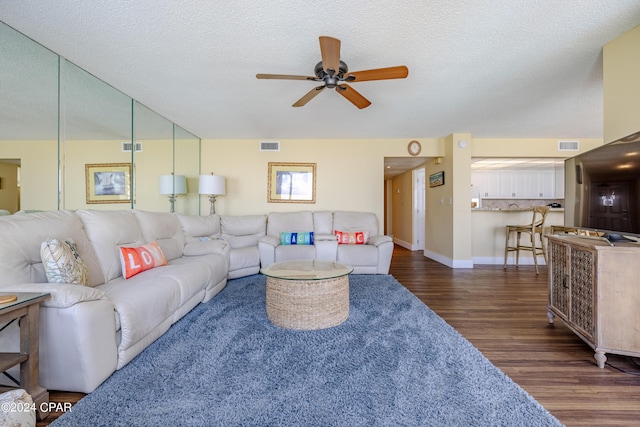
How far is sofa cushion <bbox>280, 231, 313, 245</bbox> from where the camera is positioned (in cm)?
417

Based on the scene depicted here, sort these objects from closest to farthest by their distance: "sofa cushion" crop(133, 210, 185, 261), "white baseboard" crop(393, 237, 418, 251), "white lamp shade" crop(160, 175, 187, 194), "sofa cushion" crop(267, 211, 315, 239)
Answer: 1. "sofa cushion" crop(133, 210, 185, 261)
2. "white lamp shade" crop(160, 175, 187, 194)
3. "sofa cushion" crop(267, 211, 315, 239)
4. "white baseboard" crop(393, 237, 418, 251)

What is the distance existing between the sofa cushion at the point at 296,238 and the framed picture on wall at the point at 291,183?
887mm

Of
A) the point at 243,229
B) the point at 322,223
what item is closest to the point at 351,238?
the point at 322,223

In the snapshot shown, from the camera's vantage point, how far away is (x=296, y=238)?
4188 mm

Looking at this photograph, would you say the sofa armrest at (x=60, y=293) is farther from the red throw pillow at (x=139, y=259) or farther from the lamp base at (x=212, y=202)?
the lamp base at (x=212, y=202)

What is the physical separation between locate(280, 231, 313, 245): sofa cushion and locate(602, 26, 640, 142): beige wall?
3.35 metres

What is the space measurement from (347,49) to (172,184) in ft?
10.9

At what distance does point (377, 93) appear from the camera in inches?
116

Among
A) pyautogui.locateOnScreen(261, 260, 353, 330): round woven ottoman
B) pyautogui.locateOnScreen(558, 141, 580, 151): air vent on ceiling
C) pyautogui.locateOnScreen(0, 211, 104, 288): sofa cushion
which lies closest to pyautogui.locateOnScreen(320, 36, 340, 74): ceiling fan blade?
pyautogui.locateOnScreen(261, 260, 353, 330): round woven ottoman

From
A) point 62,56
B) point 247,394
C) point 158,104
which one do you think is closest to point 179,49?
point 62,56

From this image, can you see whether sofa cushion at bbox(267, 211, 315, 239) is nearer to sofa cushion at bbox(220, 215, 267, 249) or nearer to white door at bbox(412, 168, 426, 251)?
sofa cushion at bbox(220, 215, 267, 249)

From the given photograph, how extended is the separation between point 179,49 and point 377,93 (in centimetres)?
194

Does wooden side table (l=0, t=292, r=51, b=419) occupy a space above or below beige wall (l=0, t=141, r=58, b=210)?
below

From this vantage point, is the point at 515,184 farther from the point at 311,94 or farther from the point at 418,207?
the point at 311,94
